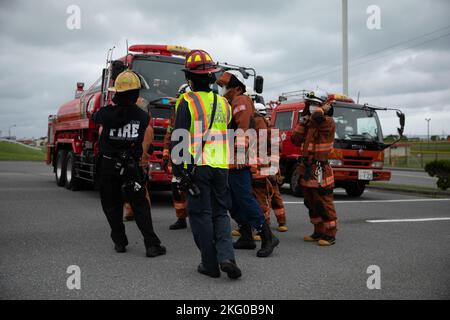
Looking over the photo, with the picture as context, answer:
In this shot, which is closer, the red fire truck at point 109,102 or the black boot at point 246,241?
the black boot at point 246,241

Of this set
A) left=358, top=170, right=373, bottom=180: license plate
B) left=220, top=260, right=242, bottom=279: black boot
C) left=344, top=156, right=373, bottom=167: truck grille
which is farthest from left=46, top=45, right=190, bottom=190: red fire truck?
left=358, top=170, right=373, bottom=180: license plate

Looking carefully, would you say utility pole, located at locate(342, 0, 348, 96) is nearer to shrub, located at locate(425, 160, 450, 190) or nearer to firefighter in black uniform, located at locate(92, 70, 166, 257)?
shrub, located at locate(425, 160, 450, 190)

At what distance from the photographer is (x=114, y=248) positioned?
5.41m

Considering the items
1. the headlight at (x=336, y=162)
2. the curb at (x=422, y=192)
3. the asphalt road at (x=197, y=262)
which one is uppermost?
the headlight at (x=336, y=162)

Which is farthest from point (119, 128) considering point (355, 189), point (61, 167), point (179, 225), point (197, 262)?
point (355, 189)

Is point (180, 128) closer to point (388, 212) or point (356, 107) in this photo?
point (388, 212)

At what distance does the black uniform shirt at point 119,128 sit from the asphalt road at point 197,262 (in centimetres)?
119

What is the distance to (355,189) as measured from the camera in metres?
12.2

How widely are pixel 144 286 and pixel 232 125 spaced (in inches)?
82.8

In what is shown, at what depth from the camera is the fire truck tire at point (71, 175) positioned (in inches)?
439

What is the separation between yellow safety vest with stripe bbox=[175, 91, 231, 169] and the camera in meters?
4.31

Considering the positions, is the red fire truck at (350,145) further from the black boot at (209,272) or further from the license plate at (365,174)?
the black boot at (209,272)

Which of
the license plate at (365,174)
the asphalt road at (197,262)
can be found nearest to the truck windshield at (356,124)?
the license plate at (365,174)
